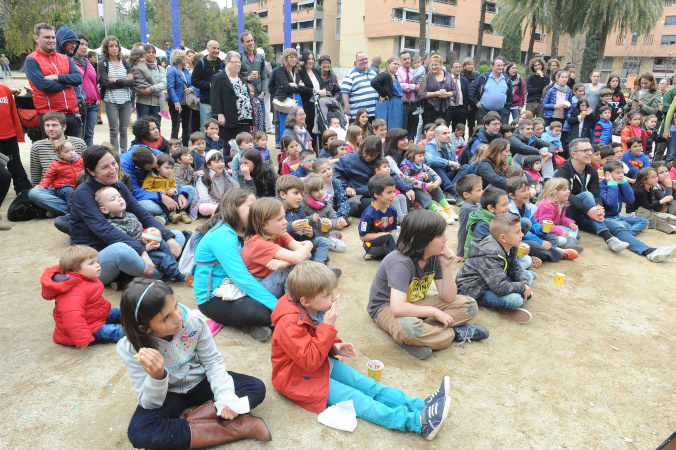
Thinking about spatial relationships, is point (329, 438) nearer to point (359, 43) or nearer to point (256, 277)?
point (256, 277)

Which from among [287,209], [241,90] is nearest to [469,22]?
[241,90]

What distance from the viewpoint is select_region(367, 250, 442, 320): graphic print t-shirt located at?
312 cm

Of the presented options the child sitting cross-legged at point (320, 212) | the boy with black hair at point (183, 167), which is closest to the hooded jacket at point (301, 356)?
the child sitting cross-legged at point (320, 212)

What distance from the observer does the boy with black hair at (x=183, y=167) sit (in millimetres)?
6137

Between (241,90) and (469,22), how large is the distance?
47.3 metres

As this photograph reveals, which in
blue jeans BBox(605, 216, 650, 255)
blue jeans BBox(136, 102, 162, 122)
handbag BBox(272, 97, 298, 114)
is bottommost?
blue jeans BBox(605, 216, 650, 255)

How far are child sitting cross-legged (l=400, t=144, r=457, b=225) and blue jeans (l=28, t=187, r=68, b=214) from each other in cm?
433

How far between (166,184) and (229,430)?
4.06 metres

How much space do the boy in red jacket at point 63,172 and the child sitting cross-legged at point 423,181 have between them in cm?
414

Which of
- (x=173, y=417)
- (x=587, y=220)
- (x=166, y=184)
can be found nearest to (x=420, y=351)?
(x=173, y=417)

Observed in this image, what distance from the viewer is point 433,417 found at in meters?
2.40

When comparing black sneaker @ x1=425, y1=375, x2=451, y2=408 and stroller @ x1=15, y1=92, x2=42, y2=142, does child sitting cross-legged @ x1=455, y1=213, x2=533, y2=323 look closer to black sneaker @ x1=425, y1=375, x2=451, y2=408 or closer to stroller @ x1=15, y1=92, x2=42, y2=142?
black sneaker @ x1=425, y1=375, x2=451, y2=408

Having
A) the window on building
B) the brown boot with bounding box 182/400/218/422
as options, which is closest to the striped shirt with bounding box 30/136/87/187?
the brown boot with bounding box 182/400/218/422

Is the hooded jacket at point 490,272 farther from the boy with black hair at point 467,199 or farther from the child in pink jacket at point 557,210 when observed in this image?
the child in pink jacket at point 557,210
